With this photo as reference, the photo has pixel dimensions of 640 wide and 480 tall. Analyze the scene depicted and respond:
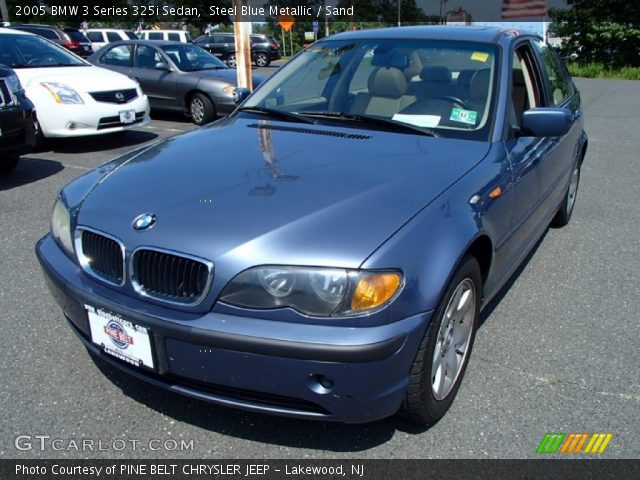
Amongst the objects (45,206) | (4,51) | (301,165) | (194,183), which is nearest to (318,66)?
(301,165)

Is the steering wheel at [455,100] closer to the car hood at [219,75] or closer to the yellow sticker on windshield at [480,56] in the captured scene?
the yellow sticker on windshield at [480,56]

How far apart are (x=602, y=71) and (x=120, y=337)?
2505cm

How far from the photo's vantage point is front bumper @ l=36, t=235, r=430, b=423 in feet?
6.24

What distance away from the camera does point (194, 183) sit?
2.42 meters

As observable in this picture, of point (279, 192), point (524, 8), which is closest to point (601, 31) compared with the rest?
point (524, 8)

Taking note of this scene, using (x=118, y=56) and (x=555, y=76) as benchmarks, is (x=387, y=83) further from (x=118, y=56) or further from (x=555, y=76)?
(x=118, y=56)

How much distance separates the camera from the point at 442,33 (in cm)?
352

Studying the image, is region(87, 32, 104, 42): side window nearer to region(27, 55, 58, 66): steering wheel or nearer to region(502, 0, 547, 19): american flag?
region(502, 0, 547, 19): american flag

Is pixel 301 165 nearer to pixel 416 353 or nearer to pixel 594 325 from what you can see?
pixel 416 353

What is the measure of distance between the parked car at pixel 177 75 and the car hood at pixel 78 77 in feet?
5.99

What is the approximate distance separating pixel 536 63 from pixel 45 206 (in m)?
4.36

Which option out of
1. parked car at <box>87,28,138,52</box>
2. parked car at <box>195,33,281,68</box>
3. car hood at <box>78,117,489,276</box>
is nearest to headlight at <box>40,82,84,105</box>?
car hood at <box>78,117,489,276</box>

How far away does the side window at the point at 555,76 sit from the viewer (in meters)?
4.04
